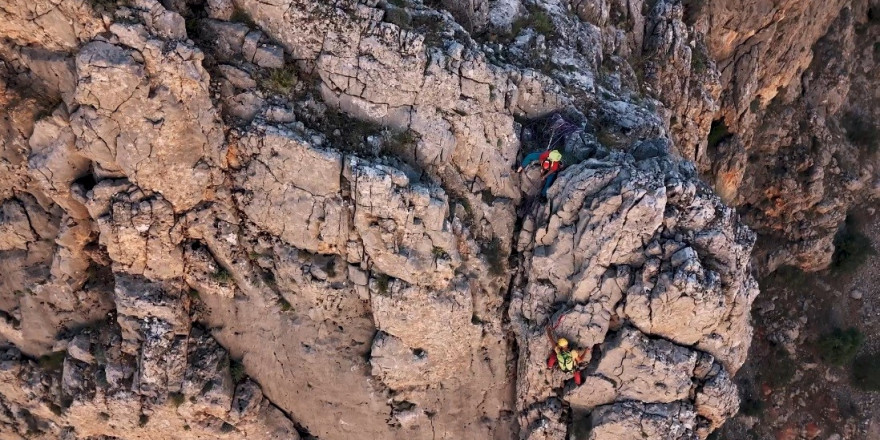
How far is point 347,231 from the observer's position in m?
16.2

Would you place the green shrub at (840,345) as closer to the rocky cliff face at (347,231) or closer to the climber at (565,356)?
the rocky cliff face at (347,231)

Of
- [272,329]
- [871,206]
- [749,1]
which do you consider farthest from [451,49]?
[871,206]

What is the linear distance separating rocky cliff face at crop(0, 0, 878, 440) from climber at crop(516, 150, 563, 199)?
0.34 metres

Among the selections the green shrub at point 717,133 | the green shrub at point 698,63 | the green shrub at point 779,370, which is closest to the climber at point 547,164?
the green shrub at point 698,63

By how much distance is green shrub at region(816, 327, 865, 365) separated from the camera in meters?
28.0

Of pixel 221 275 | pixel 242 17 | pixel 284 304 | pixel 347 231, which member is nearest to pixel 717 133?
pixel 347 231

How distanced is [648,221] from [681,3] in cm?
1172

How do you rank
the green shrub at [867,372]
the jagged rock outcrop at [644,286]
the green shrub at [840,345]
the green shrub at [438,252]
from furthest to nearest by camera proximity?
the green shrub at [840,345] < the green shrub at [867,372] < the green shrub at [438,252] < the jagged rock outcrop at [644,286]

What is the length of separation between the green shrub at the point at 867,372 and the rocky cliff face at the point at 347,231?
53.2 feet

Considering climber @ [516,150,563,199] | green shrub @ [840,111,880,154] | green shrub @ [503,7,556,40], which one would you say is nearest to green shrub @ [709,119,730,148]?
green shrub @ [840,111,880,154]

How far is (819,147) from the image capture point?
1122 inches

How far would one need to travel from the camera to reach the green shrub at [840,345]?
28.0 meters

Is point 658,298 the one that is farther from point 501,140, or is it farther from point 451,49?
point 451,49

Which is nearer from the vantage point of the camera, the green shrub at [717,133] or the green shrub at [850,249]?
the green shrub at [717,133]
